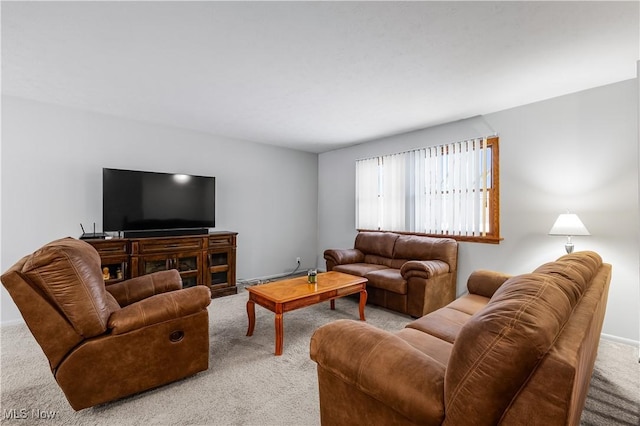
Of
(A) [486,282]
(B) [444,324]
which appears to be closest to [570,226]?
(A) [486,282]

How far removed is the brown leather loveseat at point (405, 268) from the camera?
3.33 meters

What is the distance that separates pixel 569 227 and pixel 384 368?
2723 mm

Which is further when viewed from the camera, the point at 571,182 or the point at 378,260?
the point at 378,260

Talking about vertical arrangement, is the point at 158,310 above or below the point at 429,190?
below

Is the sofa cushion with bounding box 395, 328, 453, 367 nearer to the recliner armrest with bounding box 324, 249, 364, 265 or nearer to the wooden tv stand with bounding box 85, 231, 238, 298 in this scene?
the recliner armrest with bounding box 324, 249, 364, 265

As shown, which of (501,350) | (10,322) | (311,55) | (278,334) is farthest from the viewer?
(10,322)

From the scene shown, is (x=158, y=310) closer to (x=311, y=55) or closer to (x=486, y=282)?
(x=311, y=55)

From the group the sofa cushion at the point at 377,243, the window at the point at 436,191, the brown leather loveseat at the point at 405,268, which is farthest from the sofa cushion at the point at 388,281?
the window at the point at 436,191

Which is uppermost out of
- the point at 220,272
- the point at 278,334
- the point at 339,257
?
the point at 339,257

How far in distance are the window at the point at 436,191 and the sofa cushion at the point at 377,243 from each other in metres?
0.32

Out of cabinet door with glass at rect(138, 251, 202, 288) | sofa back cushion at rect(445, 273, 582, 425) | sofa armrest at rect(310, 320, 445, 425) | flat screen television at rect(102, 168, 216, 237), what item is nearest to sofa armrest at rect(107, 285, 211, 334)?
sofa armrest at rect(310, 320, 445, 425)

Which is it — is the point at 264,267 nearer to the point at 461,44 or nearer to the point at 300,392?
the point at 300,392

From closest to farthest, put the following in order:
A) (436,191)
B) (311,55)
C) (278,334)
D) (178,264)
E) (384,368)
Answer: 1. (384,368)
2. (311,55)
3. (278,334)
4. (178,264)
5. (436,191)

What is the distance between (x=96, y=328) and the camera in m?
1.67
